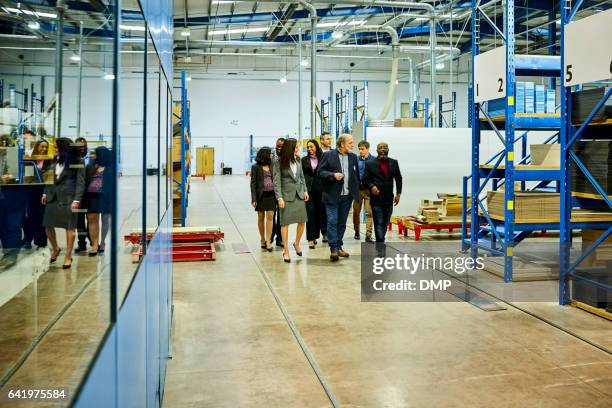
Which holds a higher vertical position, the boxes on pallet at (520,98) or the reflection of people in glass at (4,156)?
the boxes on pallet at (520,98)

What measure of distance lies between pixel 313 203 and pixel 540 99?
12.1 ft

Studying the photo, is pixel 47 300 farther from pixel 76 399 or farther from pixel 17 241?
pixel 76 399

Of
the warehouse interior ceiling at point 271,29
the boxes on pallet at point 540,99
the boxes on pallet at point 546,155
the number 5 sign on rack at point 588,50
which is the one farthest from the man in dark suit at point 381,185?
the warehouse interior ceiling at point 271,29

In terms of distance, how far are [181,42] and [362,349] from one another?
21.7m

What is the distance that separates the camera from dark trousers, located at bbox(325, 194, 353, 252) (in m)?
8.25

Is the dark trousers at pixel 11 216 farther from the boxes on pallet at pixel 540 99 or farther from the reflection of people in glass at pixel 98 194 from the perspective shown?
the boxes on pallet at pixel 540 99

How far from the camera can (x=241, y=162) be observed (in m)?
34.9

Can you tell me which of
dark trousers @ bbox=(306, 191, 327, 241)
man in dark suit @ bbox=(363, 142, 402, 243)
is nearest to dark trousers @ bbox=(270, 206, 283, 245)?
dark trousers @ bbox=(306, 191, 327, 241)

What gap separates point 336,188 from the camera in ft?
26.8

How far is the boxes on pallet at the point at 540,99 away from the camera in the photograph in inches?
312

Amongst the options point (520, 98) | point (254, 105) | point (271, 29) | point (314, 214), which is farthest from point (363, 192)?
point (254, 105)

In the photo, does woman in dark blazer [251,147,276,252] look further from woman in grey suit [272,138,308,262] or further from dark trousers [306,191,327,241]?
dark trousers [306,191,327,241]

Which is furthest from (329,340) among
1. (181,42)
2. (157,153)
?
(181,42)

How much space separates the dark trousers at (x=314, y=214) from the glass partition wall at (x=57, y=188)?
8005 millimetres
